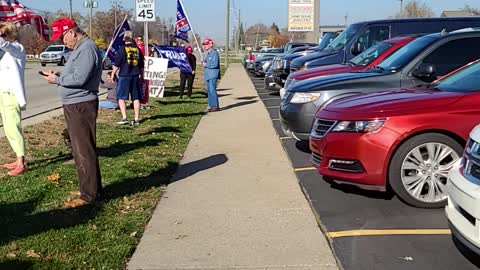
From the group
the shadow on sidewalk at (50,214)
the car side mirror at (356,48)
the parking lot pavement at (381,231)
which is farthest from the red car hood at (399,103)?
the car side mirror at (356,48)

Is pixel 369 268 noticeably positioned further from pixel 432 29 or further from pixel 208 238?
pixel 432 29

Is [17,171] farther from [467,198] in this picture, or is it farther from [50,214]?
[467,198]

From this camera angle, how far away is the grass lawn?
14.8 ft

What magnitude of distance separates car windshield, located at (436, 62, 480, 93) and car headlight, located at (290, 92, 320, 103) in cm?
217

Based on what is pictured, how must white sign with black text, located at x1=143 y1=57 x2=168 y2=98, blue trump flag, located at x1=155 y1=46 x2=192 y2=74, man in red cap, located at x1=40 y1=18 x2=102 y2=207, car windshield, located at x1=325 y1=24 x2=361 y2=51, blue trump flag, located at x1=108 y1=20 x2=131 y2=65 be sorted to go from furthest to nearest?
blue trump flag, located at x1=155 y1=46 x2=192 y2=74 < white sign with black text, located at x1=143 y1=57 x2=168 y2=98 < car windshield, located at x1=325 y1=24 x2=361 y2=51 < blue trump flag, located at x1=108 y1=20 x2=131 y2=65 < man in red cap, located at x1=40 y1=18 x2=102 y2=207

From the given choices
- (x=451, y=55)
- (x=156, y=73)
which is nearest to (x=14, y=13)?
(x=451, y=55)

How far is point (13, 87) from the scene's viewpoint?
278 inches

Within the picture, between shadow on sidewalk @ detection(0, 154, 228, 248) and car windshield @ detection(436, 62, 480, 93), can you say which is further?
car windshield @ detection(436, 62, 480, 93)

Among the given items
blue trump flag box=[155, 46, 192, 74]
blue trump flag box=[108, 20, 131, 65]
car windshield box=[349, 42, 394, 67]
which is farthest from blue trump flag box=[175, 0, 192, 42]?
car windshield box=[349, 42, 394, 67]

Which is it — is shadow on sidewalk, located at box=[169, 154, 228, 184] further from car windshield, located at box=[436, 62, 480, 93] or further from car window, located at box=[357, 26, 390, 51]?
car window, located at box=[357, 26, 390, 51]

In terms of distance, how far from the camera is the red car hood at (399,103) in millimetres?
5496

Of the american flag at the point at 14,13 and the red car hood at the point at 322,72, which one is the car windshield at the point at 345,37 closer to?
the red car hood at the point at 322,72

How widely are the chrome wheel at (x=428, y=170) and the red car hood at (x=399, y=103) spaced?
375mm

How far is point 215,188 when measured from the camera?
6746 millimetres
